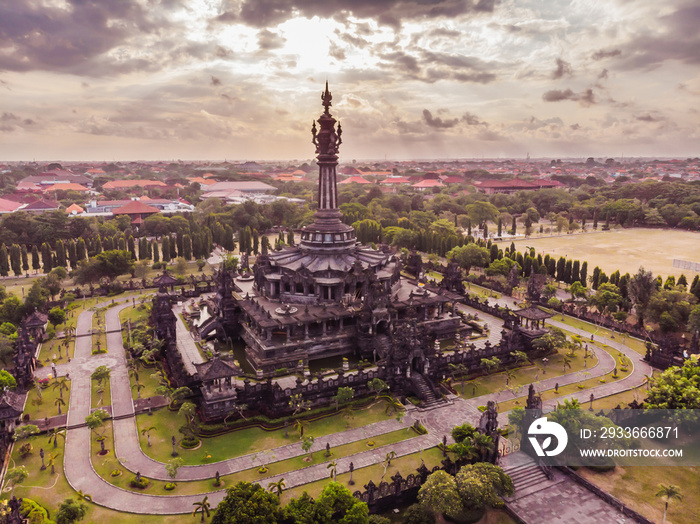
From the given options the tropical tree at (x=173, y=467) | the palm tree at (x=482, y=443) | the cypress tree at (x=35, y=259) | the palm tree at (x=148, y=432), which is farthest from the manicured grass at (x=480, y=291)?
the cypress tree at (x=35, y=259)

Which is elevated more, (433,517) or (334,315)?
(334,315)

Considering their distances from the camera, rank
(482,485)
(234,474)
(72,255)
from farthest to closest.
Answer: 1. (72,255)
2. (234,474)
3. (482,485)

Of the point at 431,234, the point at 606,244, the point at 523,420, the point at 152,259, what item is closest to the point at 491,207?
the point at 606,244

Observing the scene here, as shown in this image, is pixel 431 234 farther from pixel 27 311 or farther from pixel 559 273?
pixel 27 311

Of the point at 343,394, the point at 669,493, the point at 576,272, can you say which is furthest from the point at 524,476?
the point at 576,272

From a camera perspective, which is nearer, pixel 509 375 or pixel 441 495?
pixel 441 495

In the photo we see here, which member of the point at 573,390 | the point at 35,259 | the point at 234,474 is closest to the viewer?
the point at 234,474

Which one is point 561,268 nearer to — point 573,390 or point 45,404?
point 573,390
